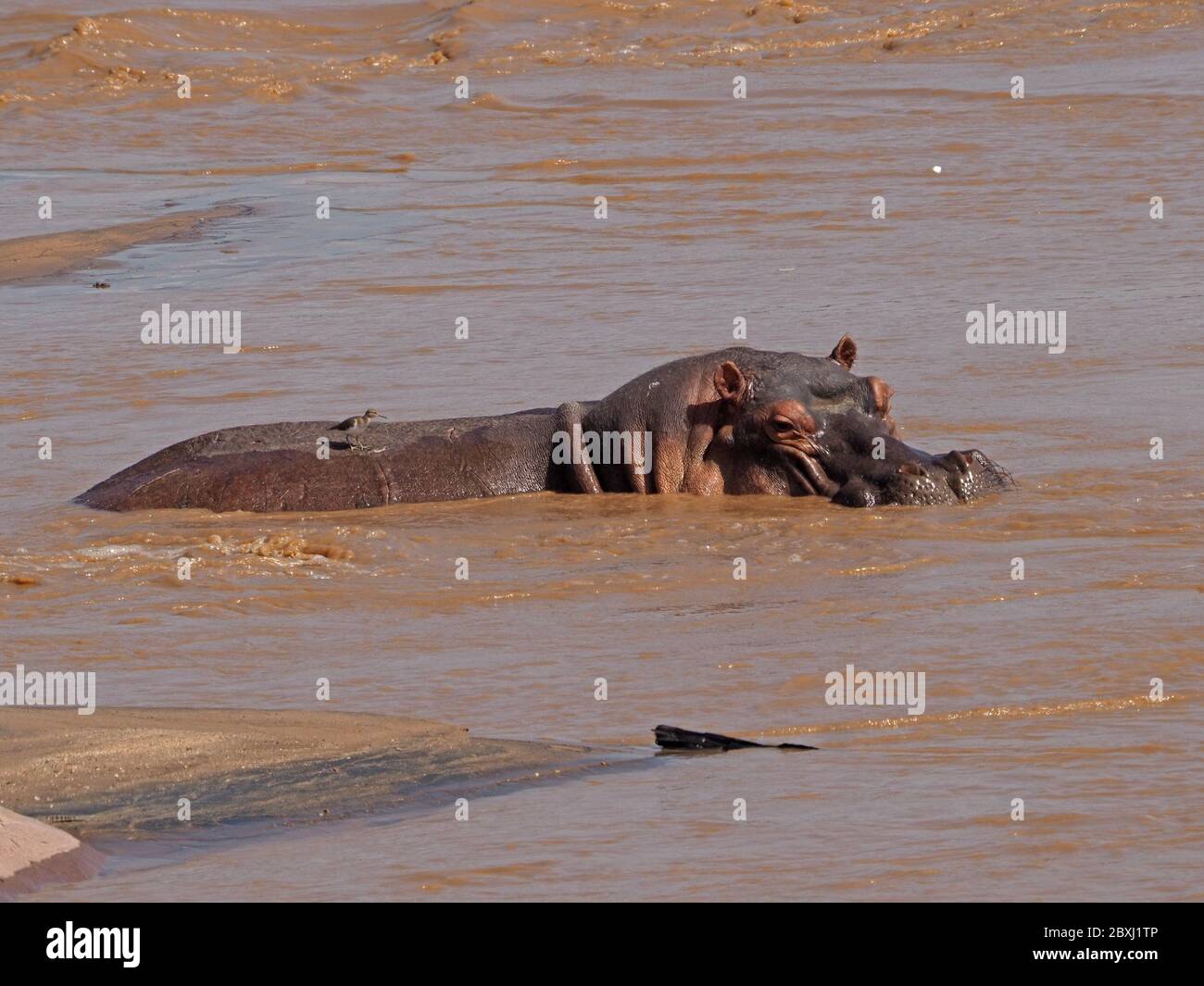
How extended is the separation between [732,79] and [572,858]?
65.9 feet

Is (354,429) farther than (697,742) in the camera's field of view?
Yes

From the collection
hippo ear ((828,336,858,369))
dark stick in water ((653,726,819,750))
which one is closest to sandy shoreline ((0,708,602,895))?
dark stick in water ((653,726,819,750))

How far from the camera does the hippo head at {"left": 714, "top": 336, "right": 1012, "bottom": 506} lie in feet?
30.0

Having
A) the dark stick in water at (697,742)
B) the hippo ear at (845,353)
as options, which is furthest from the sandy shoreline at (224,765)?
the hippo ear at (845,353)

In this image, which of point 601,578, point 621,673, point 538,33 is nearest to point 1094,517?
point 601,578

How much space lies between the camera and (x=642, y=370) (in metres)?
12.0

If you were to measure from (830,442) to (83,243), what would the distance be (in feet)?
32.2

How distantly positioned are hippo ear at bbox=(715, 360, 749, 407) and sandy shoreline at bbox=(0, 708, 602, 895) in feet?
10.1

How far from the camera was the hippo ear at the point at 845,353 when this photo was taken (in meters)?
9.43

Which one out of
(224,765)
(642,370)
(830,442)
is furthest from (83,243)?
(224,765)

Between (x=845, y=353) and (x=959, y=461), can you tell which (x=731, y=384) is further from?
(x=959, y=461)

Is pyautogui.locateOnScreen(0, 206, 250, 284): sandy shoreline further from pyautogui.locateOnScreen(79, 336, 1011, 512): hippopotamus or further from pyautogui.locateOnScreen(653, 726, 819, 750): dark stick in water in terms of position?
pyautogui.locateOnScreen(653, 726, 819, 750): dark stick in water
